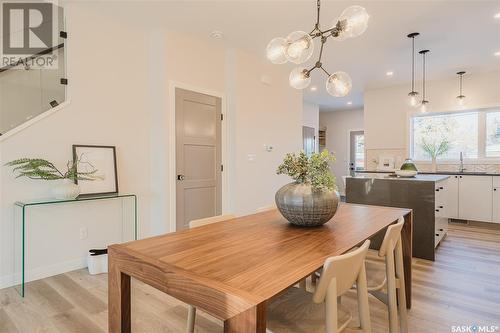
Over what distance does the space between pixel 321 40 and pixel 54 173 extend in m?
2.78

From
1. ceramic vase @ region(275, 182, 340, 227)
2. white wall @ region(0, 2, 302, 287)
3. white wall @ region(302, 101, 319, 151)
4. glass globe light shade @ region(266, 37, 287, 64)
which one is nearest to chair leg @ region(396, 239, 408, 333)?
ceramic vase @ region(275, 182, 340, 227)

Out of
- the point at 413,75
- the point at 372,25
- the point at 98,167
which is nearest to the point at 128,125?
the point at 98,167

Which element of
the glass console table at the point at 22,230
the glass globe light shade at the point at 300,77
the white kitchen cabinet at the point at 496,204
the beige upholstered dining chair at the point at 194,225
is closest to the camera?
the beige upholstered dining chair at the point at 194,225

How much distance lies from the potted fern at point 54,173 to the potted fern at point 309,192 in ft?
7.19

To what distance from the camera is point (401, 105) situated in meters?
5.95

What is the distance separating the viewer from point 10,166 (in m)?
2.66

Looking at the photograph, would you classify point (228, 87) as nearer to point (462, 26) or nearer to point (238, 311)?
point (462, 26)

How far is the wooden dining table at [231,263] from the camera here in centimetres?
84

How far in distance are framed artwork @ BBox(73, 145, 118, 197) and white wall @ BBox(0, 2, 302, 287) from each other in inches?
3.8

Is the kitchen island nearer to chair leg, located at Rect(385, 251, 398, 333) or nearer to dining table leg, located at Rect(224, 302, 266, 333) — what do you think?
→ chair leg, located at Rect(385, 251, 398, 333)

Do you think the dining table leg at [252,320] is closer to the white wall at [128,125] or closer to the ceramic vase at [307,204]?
the ceramic vase at [307,204]

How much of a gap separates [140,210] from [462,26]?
448cm

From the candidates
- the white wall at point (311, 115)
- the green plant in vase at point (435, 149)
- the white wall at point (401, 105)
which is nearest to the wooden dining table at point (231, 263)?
the green plant in vase at point (435, 149)

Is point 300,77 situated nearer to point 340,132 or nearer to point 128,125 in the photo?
point 128,125
